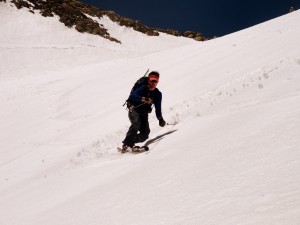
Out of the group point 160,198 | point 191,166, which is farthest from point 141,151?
point 160,198

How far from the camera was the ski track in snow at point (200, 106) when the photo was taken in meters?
8.74

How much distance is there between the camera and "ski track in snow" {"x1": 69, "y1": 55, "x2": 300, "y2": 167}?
28.7ft

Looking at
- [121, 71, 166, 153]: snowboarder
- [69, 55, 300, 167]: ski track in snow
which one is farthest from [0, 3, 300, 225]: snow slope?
[121, 71, 166, 153]: snowboarder

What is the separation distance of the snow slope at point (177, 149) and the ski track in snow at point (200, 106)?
57 mm

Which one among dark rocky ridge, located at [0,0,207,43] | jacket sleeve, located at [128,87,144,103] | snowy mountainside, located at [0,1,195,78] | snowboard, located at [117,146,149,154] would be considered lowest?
snowboard, located at [117,146,149,154]

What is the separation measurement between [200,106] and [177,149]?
4.05 meters

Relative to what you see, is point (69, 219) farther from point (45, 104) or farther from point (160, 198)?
point (45, 104)

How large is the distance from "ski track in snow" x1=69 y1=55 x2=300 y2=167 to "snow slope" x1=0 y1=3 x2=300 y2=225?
0.19ft

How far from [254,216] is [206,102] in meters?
7.60

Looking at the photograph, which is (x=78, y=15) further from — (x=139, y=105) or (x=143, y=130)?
(x=139, y=105)

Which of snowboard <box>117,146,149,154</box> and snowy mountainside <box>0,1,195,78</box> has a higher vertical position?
snowy mountainside <box>0,1,195,78</box>

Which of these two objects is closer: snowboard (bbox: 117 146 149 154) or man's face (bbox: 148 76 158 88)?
snowboard (bbox: 117 146 149 154)

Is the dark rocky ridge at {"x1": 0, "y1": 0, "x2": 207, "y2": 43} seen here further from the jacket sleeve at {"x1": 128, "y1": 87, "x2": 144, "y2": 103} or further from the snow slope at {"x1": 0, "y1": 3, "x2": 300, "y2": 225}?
the jacket sleeve at {"x1": 128, "y1": 87, "x2": 144, "y2": 103}

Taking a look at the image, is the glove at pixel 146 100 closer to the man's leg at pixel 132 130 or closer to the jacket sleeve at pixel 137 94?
the jacket sleeve at pixel 137 94
